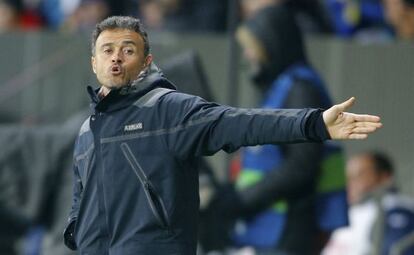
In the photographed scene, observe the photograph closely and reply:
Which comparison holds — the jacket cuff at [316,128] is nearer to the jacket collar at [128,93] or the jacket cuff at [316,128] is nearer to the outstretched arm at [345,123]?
the outstretched arm at [345,123]

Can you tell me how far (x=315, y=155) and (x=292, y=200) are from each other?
30 cm

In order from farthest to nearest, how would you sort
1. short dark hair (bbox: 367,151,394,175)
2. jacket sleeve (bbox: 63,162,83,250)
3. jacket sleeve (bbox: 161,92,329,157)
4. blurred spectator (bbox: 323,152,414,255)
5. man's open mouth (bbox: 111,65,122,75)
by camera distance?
short dark hair (bbox: 367,151,394,175) < blurred spectator (bbox: 323,152,414,255) < jacket sleeve (bbox: 63,162,83,250) < man's open mouth (bbox: 111,65,122,75) < jacket sleeve (bbox: 161,92,329,157)

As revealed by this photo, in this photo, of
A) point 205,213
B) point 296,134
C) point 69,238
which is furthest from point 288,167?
point 296,134

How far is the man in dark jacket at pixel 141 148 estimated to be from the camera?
5707 mm

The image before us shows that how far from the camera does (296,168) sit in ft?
28.4

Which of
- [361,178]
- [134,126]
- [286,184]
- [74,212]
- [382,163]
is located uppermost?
[134,126]

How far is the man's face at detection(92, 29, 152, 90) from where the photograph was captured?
582 cm

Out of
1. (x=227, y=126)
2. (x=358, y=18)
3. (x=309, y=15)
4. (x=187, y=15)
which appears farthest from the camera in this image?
(x=187, y=15)

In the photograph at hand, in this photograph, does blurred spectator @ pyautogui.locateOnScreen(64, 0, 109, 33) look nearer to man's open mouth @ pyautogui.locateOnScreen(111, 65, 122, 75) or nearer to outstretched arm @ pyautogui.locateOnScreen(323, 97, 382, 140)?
man's open mouth @ pyautogui.locateOnScreen(111, 65, 122, 75)

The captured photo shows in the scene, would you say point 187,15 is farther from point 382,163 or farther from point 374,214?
point 374,214

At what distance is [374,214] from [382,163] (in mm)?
364

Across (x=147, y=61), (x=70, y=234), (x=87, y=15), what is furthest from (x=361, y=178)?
(x=147, y=61)

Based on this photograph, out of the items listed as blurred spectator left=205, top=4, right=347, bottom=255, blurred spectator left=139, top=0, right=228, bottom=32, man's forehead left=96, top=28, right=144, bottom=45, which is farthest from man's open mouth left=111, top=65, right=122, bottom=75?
blurred spectator left=139, top=0, right=228, bottom=32

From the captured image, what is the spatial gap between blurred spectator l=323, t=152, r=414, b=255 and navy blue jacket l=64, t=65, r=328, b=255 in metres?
4.21
